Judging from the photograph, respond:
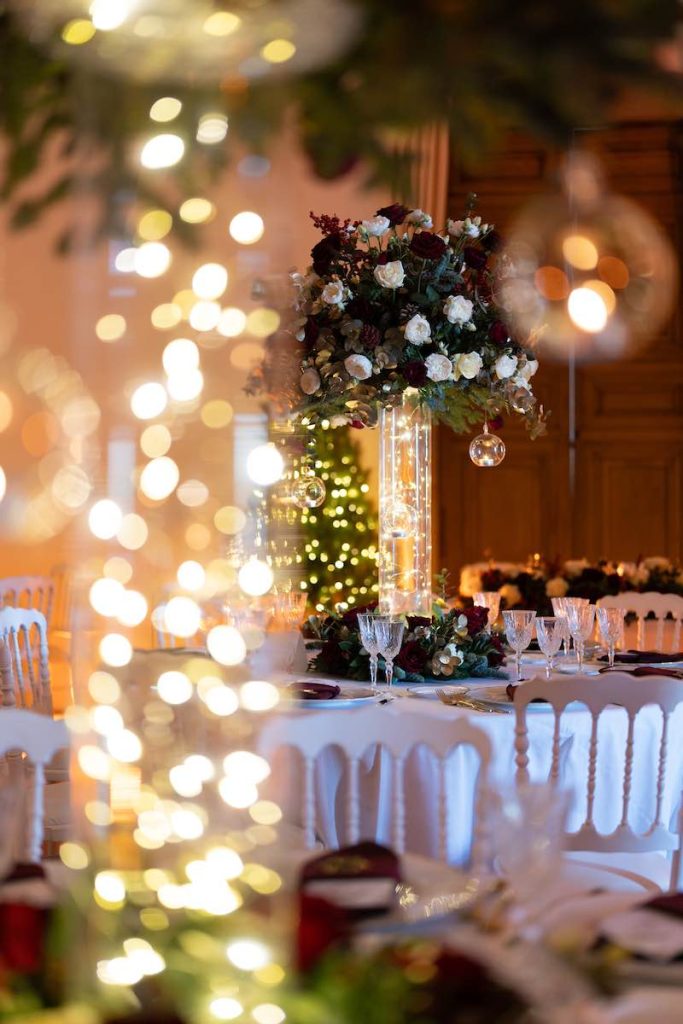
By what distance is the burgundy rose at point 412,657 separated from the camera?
331 centimetres

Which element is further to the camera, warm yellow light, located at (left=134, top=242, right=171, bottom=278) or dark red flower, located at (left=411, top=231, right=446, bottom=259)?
dark red flower, located at (left=411, top=231, right=446, bottom=259)

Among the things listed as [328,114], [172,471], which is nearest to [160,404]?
[172,471]

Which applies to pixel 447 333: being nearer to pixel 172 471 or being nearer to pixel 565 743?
pixel 565 743

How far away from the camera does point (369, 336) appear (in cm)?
343

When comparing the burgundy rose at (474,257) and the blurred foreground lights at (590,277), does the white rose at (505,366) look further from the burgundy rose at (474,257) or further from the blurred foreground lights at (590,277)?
the burgundy rose at (474,257)

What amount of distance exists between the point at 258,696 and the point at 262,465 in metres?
0.25

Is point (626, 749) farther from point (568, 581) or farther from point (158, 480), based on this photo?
point (568, 581)

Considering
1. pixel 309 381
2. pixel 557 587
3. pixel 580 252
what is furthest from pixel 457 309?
pixel 580 252

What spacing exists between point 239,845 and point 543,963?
0.31 m

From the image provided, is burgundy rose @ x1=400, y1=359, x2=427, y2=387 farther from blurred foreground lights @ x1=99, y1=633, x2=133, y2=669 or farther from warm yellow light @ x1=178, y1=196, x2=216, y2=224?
warm yellow light @ x1=178, y1=196, x2=216, y2=224

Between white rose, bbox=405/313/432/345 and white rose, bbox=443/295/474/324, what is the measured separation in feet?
0.24

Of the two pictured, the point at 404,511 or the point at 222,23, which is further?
the point at 404,511

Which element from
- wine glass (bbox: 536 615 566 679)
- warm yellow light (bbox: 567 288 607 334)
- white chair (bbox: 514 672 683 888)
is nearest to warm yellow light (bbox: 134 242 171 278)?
white chair (bbox: 514 672 683 888)

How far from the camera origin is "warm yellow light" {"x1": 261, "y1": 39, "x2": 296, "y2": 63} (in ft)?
4.07
